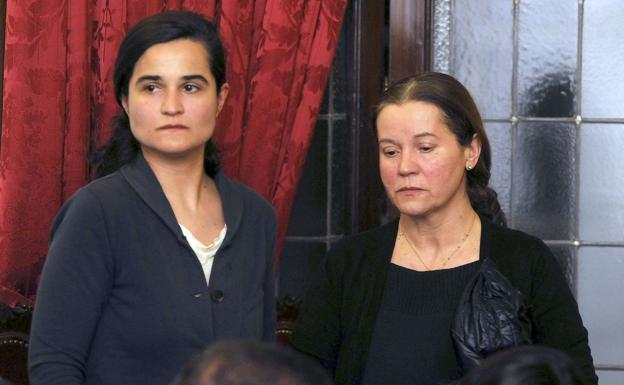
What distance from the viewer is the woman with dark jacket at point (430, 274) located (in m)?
2.39

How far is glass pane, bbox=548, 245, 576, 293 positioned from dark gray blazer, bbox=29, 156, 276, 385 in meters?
1.37

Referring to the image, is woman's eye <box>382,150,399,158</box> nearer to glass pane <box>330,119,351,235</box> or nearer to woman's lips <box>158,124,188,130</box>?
woman's lips <box>158,124,188,130</box>

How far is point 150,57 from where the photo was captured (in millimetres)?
2445

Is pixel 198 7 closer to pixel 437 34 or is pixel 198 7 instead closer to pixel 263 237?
pixel 437 34

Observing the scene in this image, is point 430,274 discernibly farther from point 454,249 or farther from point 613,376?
point 613,376

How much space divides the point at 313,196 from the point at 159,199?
1261mm

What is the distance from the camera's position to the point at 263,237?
256cm

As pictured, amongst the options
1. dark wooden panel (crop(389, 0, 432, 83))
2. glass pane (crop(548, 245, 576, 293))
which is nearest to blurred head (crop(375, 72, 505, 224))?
dark wooden panel (crop(389, 0, 432, 83))

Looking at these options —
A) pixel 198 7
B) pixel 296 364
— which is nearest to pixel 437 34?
pixel 198 7

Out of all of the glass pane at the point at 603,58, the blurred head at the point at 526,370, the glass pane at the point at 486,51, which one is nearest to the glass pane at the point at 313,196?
the glass pane at the point at 486,51

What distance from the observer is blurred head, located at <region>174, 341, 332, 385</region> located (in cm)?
115

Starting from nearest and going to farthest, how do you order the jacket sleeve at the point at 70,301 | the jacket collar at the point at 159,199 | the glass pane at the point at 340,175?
the jacket sleeve at the point at 70,301 < the jacket collar at the point at 159,199 < the glass pane at the point at 340,175

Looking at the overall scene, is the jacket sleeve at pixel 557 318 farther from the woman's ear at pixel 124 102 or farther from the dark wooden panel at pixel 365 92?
the dark wooden panel at pixel 365 92

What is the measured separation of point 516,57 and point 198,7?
0.99 metres
